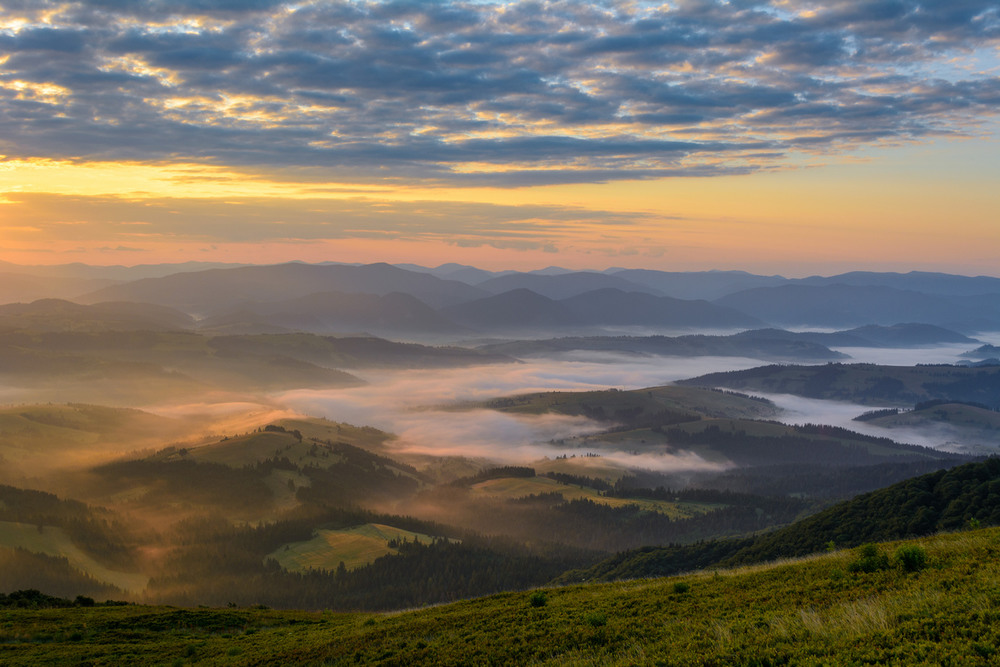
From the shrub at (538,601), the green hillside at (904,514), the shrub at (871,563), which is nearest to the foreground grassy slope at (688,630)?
the shrub at (538,601)

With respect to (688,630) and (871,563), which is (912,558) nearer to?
(871,563)

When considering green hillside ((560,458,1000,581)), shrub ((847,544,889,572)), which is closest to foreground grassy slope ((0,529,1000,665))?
shrub ((847,544,889,572))

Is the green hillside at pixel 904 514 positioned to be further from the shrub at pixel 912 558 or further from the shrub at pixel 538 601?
the shrub at pixel 912 558

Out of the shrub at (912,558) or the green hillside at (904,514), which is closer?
the shrub at (912,558)

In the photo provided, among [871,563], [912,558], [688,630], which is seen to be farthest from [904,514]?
[688,630]

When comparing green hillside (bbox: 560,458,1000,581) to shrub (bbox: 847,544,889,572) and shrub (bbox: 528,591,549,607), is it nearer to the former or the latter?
shrub (bbox: 847,544,889,572)
